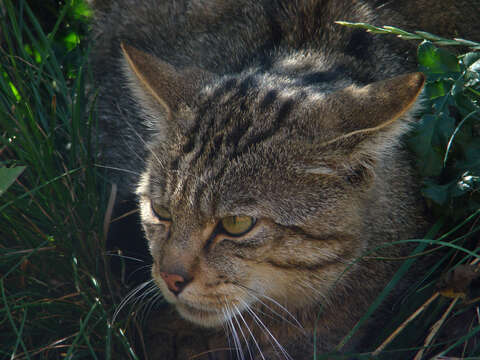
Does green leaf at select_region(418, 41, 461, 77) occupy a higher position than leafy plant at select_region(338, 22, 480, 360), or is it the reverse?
green leaf at select_region(418, 41, 461, 77)

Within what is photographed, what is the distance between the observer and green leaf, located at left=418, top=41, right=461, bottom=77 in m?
2.56

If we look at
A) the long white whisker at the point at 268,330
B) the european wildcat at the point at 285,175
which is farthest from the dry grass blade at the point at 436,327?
the long white whisker at the point at 268,330

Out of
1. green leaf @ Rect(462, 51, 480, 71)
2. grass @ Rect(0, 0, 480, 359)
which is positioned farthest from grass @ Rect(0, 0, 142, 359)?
green leaf @ Rect(462, 51, 480, 71)

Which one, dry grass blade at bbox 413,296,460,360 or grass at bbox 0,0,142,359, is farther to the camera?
grass at bbox 0,0,142,359

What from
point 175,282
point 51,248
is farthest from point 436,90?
point 51,248

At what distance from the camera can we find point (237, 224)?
2.35 metres

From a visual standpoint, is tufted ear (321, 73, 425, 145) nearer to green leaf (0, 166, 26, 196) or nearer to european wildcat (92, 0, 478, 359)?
european wildcat (92, 0, 478, 359)

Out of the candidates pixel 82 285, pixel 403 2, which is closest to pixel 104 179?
pixel 82 285

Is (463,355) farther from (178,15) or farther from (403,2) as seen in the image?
(178,15)

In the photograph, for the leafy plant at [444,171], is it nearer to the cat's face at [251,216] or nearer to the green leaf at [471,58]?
the green leaf at [471,58]

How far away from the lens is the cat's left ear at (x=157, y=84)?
2.62 metres

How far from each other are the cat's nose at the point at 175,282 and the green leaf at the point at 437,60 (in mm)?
1448

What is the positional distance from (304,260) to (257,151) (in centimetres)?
51

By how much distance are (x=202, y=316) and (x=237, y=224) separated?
544mm
